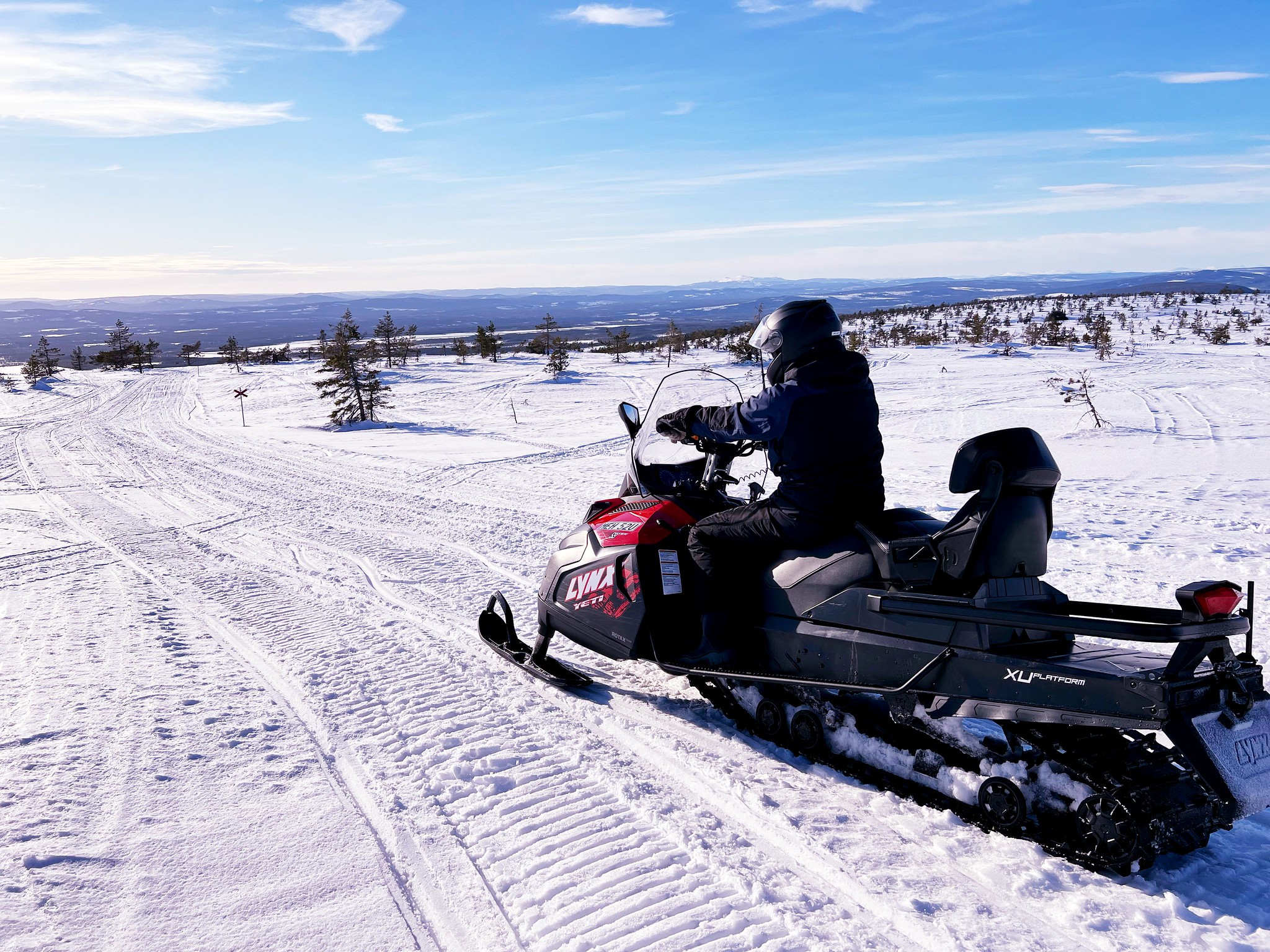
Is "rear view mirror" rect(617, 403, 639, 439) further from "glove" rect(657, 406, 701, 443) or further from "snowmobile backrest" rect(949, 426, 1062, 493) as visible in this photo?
"snowmobile backrest" rect(949, 426, 1062, 493)

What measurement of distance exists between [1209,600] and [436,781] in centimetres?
311

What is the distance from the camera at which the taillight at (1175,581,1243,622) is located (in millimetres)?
2826

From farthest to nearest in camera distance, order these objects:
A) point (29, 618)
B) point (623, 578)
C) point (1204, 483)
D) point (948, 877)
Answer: point (1204, 483) < point (29, 618) < point (623, 578) < point (948, 877)

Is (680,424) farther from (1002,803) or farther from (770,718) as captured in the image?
(1002,803)

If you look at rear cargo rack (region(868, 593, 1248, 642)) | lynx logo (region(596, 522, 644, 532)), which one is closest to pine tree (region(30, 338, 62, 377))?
lynx logo (region(596, 522, 644, 532))

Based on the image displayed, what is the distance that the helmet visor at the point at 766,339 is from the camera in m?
3.89

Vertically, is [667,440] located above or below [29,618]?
above

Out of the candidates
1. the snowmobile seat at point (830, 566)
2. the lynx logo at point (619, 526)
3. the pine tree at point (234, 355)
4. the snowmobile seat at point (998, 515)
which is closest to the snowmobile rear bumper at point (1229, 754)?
the snowmobile seat at point (998, 515)

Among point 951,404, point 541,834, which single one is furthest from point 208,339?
point 541,834

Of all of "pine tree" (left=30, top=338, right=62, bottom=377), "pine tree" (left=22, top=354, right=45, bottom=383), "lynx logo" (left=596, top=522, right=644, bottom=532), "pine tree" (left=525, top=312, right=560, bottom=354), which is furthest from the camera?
"pine tree" (left=525, top=312, right=560, bottom=354)

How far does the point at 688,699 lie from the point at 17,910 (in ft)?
9.85

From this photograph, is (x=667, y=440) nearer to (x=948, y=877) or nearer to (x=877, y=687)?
(x=877, y=687)

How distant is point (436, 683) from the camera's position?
15.5ft

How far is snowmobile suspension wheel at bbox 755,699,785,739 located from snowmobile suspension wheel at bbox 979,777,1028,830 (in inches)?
40.7
